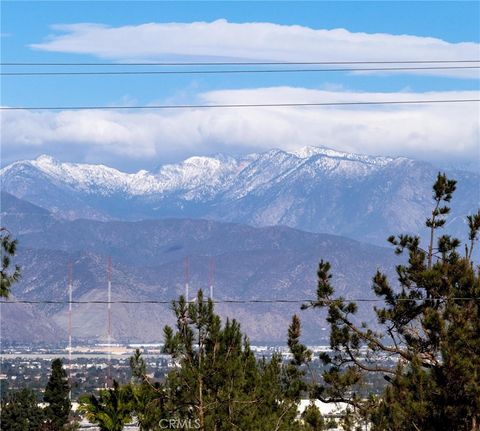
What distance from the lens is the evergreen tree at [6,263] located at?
133ft

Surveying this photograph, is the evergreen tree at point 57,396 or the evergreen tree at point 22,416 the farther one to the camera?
the evergreen tree at point 57,396

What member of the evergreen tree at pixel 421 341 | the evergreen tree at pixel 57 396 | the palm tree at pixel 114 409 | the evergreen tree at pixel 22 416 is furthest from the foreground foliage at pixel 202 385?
the evergreen tree at pixel 57 396

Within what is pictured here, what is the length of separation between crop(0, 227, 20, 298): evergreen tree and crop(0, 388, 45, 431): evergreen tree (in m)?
56.3

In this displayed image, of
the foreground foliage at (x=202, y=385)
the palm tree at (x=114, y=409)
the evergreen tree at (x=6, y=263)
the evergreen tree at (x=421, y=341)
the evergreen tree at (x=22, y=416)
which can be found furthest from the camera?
the evergreen tree at (x=22, y=416)

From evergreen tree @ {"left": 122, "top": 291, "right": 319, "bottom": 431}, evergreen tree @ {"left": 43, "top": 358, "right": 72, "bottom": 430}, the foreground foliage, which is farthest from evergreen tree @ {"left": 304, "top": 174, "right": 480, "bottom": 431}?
evergreen tree @ {"left": 43, "top": 358, "right": 72, "bottom": 430}

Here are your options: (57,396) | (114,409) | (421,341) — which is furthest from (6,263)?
(57,396)

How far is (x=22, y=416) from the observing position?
102 m

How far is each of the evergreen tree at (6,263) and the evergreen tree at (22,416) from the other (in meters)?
56.3

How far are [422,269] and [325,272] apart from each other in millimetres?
3159

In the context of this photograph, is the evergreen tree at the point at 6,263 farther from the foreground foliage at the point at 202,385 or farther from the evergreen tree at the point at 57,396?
the evergreen tree at the point at 57,396

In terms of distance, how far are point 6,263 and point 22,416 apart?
63836 millimetres

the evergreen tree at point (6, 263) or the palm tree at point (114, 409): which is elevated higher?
the evergreen tree at point (6, 263)

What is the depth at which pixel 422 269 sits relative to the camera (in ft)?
142

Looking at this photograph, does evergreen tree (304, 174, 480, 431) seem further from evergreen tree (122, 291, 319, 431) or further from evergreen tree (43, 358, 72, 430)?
evergreen tree (43, 358, 72, 430)
